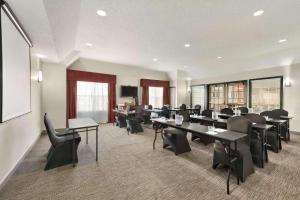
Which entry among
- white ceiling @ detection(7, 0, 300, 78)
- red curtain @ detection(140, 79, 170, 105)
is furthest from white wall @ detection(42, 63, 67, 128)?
red curtain @ detection(140, 79, 170, 105)

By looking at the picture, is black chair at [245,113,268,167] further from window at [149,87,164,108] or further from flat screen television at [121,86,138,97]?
window at [149,87,164,108]

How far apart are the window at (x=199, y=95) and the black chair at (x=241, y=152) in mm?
6110

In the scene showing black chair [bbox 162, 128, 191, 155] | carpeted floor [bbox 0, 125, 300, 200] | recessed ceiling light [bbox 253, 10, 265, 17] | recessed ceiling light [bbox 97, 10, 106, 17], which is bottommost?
carpeted floor [bbox 0, 125, 300, 200]

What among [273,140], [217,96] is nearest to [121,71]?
[217,96]

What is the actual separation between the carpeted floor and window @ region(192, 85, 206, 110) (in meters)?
5.35

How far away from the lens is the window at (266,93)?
5734mm

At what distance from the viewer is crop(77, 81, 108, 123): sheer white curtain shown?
670 centimetres

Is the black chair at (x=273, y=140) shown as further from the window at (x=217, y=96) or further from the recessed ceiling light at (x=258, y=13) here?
the window at (x=217, y=96)

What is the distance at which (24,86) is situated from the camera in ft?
9.52

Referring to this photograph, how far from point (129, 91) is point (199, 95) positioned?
4459 millimetres

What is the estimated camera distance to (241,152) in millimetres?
2238

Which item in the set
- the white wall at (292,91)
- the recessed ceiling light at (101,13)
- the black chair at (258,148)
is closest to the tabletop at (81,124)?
the recessed ceiling light at (101,13)

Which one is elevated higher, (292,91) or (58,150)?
(292,91)

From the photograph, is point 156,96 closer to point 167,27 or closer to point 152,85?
point 152,85
